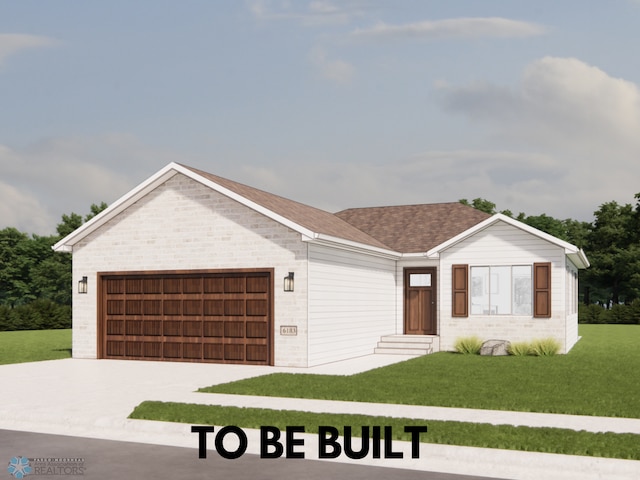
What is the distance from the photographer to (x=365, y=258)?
2364 centimetres

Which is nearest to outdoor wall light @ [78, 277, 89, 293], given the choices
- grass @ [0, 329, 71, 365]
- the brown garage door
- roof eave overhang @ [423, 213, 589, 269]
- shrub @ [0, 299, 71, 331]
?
the brown garage door

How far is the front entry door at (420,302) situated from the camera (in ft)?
85.4

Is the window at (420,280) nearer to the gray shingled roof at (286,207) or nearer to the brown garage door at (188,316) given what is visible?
the gray shingled roof at (286,207)

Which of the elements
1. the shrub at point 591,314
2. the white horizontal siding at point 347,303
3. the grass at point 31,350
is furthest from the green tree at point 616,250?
the grass at point 31,350

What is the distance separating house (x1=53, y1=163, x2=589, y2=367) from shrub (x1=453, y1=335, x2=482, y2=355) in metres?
0.39

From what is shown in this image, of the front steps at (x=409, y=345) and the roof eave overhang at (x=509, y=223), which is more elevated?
the roof eave overhang at (x=509, y=223)

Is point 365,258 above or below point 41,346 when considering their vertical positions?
above

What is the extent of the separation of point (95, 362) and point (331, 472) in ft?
46.5

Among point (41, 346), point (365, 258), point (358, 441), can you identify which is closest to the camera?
point (358, 441)

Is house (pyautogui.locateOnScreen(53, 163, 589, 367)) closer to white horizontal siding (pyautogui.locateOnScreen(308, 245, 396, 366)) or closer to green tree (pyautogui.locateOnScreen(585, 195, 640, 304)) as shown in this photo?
white horizontal siding (pyautogui.locateOnScreen(308, 245, 396, 366))

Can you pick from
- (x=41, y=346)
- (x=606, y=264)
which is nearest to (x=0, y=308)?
(x=41, y=346)

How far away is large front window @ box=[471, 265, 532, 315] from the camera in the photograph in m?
23.4

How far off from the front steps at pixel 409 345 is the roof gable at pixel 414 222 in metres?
3.42

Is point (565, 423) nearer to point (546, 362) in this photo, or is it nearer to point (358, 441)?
point (358, 441)
